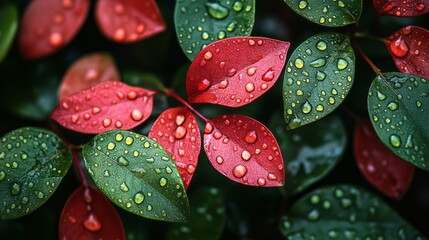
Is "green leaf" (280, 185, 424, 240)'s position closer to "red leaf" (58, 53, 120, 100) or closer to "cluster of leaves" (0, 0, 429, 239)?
"cluster of leaves" (0, 0, 429, 239)

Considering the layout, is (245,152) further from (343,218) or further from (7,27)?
(7,27)

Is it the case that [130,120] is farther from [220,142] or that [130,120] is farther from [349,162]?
[349,162]

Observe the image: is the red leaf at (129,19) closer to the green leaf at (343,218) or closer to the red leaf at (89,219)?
the red leaf at (89,219)

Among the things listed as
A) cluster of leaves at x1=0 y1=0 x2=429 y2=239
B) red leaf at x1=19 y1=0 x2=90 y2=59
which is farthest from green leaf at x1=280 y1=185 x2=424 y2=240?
red leaf at x1=19 y1=0 x2=90 y2=59

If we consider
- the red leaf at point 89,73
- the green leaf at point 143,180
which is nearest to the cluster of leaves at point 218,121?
the green leaf at point 143,180

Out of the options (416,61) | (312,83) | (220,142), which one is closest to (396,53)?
(416,61)

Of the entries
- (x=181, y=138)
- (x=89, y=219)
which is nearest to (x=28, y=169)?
(x=89, y=219)
